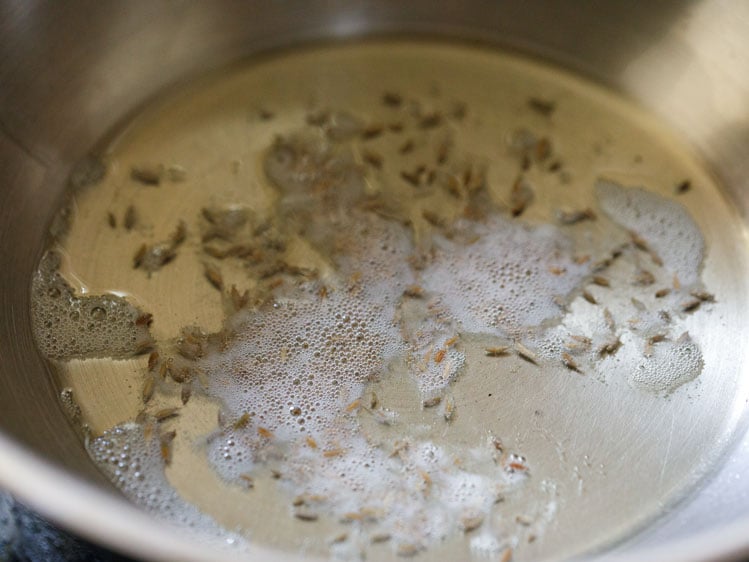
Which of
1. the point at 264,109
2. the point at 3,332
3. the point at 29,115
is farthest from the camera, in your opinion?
the point at 264,109

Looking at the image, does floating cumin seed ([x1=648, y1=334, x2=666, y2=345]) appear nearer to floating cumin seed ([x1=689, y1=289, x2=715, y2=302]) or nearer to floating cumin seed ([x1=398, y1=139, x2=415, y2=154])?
floating cumin seed ([x1=689, y1=289, x2=715, y2=302])

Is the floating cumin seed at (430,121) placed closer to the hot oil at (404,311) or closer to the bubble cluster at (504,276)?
the hot oil at (404,311)

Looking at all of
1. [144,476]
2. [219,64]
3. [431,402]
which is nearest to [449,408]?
[431,402]

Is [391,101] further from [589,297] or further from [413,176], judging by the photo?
[589,297]

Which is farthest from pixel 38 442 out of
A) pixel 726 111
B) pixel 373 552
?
pixel 726 111

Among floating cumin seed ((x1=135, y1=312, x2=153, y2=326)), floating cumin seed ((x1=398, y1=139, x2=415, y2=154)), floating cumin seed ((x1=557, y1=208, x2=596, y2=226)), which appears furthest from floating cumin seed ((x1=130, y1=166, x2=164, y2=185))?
floating cumin seed ((x1=557, y1=208, x2=596, y2=226))

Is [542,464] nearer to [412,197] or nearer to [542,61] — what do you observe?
[412,197]
